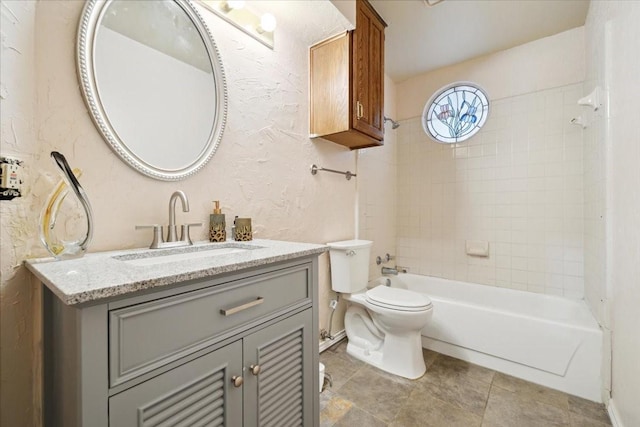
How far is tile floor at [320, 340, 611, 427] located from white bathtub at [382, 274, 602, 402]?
0.08 metres

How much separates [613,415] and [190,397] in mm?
2018

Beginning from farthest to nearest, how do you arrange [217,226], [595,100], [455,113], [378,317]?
[455,113], [378,317], [595,100], [217,226]

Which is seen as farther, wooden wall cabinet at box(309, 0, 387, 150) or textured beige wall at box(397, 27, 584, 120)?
textured beige wall at box(397, 27, 584, 120)

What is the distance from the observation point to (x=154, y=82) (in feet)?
3.75

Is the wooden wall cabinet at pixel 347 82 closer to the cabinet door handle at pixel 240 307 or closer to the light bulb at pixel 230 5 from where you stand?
the light bulb at pixel 230 5

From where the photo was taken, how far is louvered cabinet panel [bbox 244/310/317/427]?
0.84m

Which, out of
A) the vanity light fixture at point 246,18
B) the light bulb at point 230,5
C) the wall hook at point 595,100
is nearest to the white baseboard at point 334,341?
the vanity light fixture at point 246,18

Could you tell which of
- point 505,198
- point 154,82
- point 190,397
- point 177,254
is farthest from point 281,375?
point 505,198

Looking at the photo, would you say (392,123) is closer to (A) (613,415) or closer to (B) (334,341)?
(B) (334,341)

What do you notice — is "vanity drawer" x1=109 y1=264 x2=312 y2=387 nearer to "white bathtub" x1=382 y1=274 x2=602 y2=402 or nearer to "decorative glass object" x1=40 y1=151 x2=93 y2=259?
"decorative glass object" x1=40 y1=151 x2=93 y2=259

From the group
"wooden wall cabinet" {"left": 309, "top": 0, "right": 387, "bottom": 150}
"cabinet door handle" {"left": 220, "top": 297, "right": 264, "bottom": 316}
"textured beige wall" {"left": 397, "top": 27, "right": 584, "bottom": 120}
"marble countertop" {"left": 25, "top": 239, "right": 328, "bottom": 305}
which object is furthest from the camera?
"textured beige wall" {"left": 397, "top": 27, "right": 584, "bottom": 120}

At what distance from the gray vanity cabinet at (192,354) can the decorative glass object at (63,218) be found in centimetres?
15

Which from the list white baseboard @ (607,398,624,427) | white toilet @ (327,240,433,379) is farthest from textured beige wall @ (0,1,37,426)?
white baseboard @ (607,398,624,427)

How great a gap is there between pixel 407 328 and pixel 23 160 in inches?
75.4
